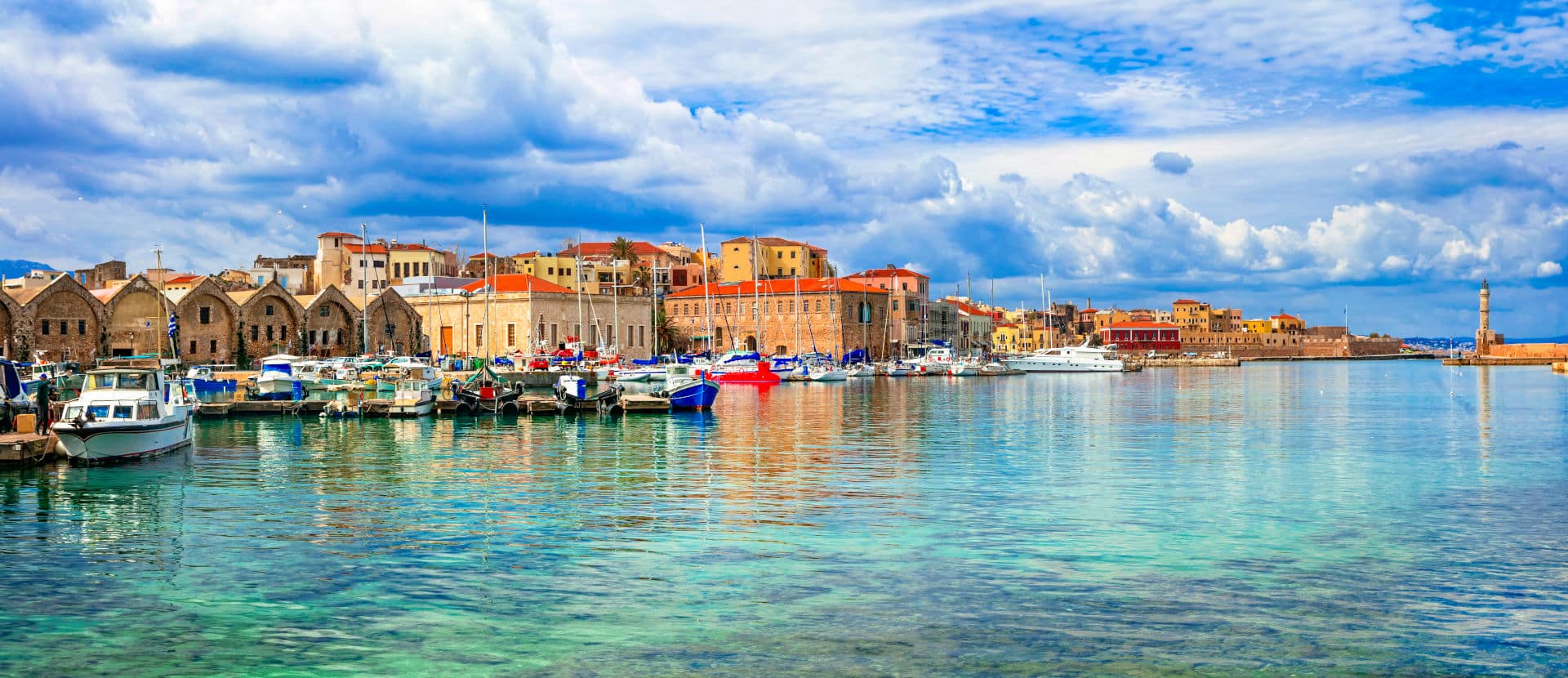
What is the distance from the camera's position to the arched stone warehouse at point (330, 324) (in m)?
77.8

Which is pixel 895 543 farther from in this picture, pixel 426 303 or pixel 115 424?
pixel 426 303

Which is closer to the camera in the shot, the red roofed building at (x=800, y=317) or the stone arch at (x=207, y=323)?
the stone arch at (x=207, y=323)

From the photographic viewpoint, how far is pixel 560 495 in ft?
66.1

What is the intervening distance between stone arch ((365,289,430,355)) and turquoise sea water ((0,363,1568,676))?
54.5 m

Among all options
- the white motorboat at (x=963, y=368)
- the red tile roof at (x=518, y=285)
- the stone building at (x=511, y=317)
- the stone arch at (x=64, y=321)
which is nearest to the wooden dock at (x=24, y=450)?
the stone arch at (x=64, y=321)

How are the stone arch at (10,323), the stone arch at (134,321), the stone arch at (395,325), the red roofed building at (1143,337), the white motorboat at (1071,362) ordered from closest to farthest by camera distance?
the stone arch at (10,323), the stone arch at (134,321), the stone arch at (395,325), the white motorboat at (1071,362), the red roofed building at (1143,337)

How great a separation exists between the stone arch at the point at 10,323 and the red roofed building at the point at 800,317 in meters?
52.4

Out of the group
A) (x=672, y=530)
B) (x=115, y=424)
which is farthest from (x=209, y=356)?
(x=672, y=530)

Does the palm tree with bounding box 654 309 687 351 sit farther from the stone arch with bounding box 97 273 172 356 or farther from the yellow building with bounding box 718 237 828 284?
the stone arch with bounding box 97 273 172 356

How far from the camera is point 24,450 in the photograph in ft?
79.4

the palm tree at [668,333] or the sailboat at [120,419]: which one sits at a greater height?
the palm tree at [668,333]

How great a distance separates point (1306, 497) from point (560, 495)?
12.1m

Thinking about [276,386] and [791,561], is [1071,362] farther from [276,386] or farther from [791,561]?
[791,561]

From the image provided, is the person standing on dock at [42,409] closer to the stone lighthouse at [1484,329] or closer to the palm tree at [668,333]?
the palm tree at [668,333]
